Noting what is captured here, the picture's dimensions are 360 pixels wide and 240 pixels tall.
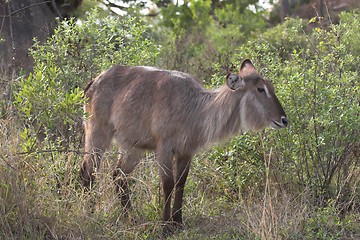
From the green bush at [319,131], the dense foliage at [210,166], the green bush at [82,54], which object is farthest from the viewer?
the green bush at [82,54]

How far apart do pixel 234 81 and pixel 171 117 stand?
65 cm

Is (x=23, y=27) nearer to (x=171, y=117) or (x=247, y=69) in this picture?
(x=171, y=117)

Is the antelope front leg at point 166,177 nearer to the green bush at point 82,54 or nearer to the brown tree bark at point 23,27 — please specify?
the green bush at point 82,54

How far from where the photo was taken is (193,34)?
54.3 feet

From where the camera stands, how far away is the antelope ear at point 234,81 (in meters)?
6.31

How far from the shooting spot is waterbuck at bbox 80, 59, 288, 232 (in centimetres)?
639

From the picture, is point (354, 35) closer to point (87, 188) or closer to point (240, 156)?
point (240, 156)

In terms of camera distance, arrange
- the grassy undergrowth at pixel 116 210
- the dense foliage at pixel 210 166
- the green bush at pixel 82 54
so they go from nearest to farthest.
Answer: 1. the grassy undergrowth at pixel 116 210
2. the dense foliage at pixel 210 166
3. the green bush at pixel 82 54

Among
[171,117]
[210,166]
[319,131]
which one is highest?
[171,117]

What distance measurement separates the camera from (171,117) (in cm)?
655

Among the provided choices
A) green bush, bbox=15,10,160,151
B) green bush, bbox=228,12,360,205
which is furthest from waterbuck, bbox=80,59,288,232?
green bush, bbox=228,12,360,205

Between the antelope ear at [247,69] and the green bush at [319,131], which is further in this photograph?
the green bush at [319,131]

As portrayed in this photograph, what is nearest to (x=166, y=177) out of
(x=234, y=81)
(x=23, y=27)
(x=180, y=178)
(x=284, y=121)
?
(x=180, y=178)

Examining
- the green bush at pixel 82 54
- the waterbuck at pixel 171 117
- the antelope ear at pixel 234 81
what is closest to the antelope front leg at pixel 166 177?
the waterbuck at pixel 171 117
